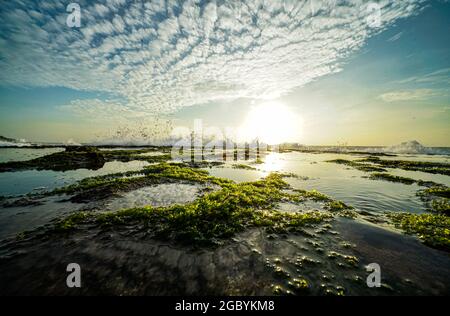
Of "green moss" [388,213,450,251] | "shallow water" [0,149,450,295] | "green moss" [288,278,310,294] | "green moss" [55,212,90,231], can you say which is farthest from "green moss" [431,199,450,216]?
"green moss" [55,212,90,231]

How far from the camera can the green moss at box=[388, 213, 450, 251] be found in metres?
8.38

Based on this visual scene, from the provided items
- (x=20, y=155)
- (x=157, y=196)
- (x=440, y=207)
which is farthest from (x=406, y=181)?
(x=20, y=155)

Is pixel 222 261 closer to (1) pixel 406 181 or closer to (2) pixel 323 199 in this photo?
(2) pixel 323 199

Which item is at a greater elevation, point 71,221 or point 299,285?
point 71,221

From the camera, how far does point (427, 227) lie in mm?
9844

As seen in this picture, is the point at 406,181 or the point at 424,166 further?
the point at 424,166

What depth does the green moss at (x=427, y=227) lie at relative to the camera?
838 cm

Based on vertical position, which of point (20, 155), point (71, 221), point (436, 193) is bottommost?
point (436, 193)

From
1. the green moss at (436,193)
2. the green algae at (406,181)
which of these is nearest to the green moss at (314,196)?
the green moss at (436,193)

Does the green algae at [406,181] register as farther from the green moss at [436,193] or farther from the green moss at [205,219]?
the green moss at [205,219]

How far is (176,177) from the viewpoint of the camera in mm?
21547

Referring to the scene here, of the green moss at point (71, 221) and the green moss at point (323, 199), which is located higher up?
the green moss at point (71, 221)

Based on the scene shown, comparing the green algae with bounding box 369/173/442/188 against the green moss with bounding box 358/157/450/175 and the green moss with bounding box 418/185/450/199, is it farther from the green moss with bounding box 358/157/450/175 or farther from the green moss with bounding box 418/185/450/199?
the green moss with bounding box 358/157/450/175
